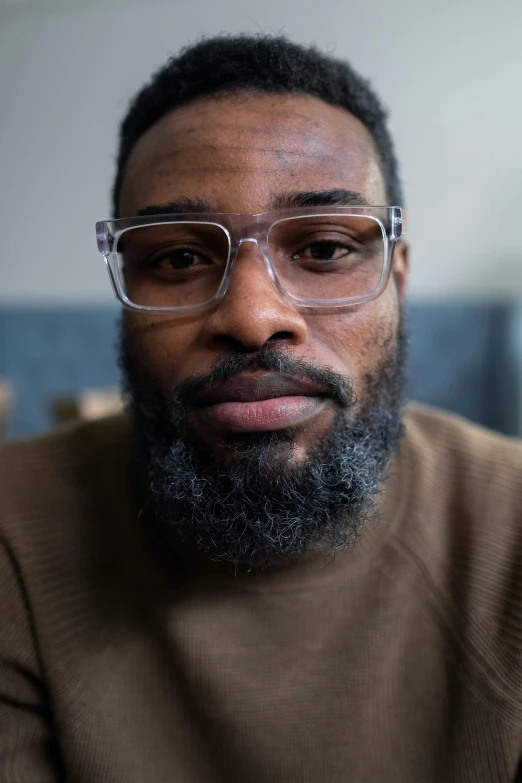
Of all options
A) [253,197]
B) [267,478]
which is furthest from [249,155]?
[267,478]

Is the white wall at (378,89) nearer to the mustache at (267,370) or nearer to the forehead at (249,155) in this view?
the forehead at (249,155)

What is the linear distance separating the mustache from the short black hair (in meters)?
0.35

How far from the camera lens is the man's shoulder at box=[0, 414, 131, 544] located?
85cm

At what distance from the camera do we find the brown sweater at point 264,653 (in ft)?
2.31

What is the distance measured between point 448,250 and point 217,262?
5.77 feet

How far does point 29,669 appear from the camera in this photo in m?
0.76

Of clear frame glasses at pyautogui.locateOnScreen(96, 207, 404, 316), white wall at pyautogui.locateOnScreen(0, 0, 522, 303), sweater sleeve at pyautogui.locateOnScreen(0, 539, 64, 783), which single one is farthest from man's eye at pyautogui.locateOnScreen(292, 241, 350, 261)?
white wall at pyautogui.locateOnScreen(0, 0, 522, 303)

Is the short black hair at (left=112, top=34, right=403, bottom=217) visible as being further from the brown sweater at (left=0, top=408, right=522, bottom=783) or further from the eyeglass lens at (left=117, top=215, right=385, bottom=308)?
the brown sweater at (left=0, top=408, right=522, bottom=783)

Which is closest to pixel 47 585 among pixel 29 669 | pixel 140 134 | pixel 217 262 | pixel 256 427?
pixel 29 669

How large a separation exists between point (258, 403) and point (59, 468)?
0.40 m

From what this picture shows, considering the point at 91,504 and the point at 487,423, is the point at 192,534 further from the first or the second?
the point at 487,423

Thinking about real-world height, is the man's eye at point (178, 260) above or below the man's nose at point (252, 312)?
above

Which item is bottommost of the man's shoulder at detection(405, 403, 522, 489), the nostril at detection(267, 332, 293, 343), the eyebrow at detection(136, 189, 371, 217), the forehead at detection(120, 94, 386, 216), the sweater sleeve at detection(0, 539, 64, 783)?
the sweater sleeve at detection(0, 539, 64, 783)

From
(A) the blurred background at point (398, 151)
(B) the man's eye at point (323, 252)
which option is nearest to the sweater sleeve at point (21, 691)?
(B) the man's eye at point (323, 252)
